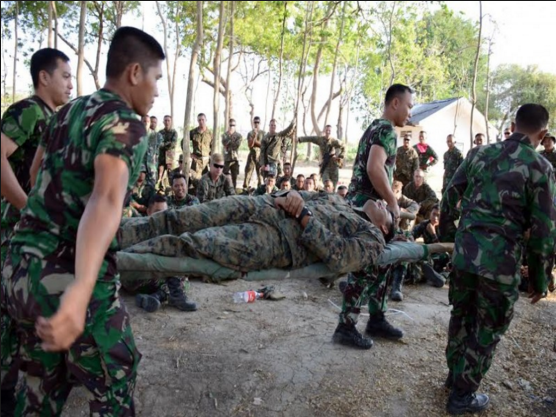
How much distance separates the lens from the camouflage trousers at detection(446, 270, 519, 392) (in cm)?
270

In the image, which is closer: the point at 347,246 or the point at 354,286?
the point at 347,246

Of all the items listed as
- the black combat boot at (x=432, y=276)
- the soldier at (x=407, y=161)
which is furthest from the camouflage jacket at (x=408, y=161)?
the black combat boot at (x=432, y=276)

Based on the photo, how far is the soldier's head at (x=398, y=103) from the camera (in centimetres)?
345

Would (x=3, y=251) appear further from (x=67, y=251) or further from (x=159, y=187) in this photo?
(x=159, y=187)

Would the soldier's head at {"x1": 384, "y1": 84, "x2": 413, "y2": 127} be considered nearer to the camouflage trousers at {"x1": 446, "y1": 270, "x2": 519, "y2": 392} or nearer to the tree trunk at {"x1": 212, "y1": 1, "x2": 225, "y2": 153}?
the camouflage trousers at {"x1": 446, "y1": 270, "x2": 519, "y2": 392}

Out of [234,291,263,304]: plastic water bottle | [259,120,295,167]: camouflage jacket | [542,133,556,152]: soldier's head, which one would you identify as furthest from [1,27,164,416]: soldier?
[259,120,295,167]: camouflage jacket

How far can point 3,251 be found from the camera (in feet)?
7.22

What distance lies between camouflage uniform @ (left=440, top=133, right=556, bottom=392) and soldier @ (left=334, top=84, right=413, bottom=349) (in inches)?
26.0

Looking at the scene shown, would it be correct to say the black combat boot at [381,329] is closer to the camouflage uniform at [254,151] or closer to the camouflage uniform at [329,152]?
the camouflage uniform at [329,152]

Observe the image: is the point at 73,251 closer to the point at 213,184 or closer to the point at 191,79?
the point at 213,184

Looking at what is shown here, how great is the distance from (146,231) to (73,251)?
5.12 ft

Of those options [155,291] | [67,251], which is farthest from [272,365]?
[67,251]

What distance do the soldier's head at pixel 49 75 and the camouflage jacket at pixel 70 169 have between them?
1065 millimetres

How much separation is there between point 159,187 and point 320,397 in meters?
7.84
